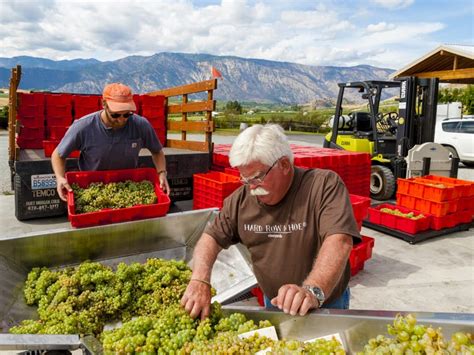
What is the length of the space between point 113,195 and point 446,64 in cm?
2176

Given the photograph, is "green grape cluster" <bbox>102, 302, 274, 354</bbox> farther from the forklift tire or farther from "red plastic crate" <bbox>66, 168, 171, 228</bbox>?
the forklift tire

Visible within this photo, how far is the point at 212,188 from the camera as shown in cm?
627

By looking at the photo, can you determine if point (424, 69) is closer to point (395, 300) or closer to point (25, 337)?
point (395, 300)

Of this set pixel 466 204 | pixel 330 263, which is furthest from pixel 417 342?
pixel 466 204

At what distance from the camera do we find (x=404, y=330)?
1.46m

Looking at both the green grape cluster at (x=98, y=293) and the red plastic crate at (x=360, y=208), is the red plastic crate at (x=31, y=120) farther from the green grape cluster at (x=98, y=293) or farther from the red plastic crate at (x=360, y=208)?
the red plastic crate at (x=360, y=208)

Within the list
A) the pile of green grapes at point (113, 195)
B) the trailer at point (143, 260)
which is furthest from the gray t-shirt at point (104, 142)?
the trailer at point (143, 260)

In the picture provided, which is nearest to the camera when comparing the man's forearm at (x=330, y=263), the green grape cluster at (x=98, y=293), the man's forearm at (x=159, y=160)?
the man's forearm at (x=330, y=263)

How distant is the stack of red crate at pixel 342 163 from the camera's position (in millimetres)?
7332

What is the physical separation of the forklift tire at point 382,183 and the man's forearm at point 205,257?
7.20 metres

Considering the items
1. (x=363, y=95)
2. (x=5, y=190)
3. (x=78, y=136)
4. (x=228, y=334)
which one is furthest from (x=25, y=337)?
(x=5, y=190)

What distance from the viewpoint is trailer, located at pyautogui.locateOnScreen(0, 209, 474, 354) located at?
1695 mm

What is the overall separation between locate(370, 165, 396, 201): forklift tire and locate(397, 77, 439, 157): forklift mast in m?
0.53

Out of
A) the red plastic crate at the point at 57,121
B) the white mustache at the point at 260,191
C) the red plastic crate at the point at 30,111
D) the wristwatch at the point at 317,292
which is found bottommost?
the wristwatch at the point at 317,292
